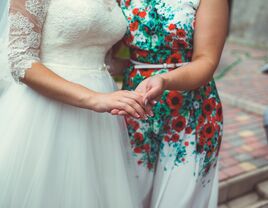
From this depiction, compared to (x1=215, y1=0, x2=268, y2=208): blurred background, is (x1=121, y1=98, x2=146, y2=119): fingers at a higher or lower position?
higher

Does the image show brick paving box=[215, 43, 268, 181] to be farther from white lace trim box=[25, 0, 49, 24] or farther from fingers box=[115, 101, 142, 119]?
white lace trim box=[25, 0, 49, 24]

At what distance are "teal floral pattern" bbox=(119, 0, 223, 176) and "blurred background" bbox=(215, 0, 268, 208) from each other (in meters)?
0.72

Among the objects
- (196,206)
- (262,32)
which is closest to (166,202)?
(196,206)

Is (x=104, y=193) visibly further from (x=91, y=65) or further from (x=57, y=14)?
(x=57, y=14)

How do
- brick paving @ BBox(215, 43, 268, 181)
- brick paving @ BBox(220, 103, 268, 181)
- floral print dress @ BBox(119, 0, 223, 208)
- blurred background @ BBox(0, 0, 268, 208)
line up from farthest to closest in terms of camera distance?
brick paving @ BBox(215, 43, 268, 181) < brick paving @ BBox(220, 103, 268, 181) < blurred background @ BBox(0, 0, 268, 208) < floral print dress @ BBox(119, 0, 223, 208)

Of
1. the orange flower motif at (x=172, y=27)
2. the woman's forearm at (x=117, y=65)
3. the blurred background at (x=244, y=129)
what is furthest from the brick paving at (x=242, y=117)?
the orange flower motif at (x=172, y=27)

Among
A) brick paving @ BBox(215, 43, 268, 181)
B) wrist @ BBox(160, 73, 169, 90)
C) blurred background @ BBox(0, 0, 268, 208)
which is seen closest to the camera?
wrist @ BBox(160, 73, 169, 90)

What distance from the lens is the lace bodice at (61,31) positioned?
1.27 meters

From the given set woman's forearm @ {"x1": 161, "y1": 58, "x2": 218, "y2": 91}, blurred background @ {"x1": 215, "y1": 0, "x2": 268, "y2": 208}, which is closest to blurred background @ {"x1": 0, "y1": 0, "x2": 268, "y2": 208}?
blurred background @ {"x1": 215, "y1": 0, "x2": 268, "y2": 208}

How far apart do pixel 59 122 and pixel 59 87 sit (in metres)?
0.22

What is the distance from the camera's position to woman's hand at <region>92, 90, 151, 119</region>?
3.89 ft

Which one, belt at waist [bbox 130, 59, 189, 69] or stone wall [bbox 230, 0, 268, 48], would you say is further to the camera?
stone wall [bbox 230, 0, 268, 48]

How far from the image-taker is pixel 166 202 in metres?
1.71

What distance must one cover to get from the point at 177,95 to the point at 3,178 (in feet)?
2.89
